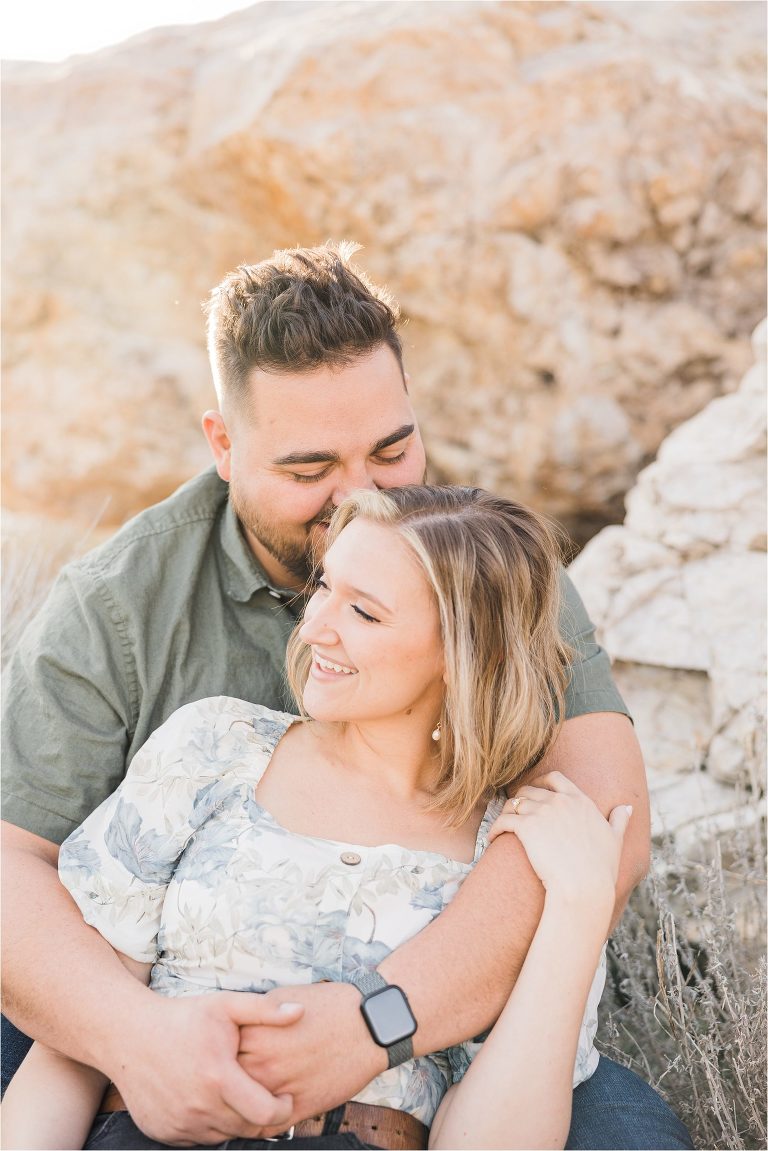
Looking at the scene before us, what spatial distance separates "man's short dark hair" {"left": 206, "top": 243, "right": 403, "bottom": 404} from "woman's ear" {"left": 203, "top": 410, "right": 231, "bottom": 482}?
7cm

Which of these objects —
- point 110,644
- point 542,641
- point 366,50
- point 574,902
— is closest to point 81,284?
point 366,50

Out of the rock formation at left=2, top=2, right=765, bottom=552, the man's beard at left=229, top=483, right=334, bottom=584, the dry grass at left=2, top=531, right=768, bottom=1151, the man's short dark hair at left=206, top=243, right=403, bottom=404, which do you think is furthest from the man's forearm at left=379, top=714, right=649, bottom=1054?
the rock formation at left=2, top=2, right=765, bottom=552

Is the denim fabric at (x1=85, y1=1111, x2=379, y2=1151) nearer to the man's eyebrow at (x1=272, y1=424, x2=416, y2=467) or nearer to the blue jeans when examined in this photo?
the blue jeans

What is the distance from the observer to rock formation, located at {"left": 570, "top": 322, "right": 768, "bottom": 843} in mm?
3674

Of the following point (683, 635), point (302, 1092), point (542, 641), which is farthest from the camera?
point (683, 635)

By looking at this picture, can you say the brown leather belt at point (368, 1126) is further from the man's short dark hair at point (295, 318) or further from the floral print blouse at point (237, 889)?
the man's short dark hair at point (295, 318)

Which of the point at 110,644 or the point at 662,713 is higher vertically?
the point at 110,644

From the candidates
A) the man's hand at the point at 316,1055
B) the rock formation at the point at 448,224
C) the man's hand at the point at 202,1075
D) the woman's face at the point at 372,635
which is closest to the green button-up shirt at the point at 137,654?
the woman's face at the point at 372,635

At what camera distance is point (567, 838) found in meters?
2.13

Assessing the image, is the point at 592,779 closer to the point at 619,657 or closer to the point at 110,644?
the point at 110,644

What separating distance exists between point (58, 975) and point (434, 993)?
2.32ft

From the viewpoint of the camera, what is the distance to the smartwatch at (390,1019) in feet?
6.25

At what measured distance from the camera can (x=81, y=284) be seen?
5.41 meters

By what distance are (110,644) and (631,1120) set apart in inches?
62.6
